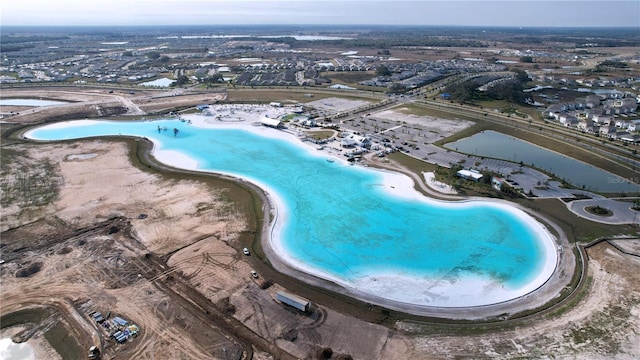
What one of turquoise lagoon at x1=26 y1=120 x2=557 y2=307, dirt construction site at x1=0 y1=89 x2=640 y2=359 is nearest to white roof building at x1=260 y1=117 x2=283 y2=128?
turquoise lagoon at x1=26 y1=120 x2=557 y2=307

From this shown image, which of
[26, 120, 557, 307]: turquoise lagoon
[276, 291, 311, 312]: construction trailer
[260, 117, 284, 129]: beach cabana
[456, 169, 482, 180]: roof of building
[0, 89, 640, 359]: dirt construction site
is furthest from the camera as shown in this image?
[260, 117, 284, 129]: beach cabana

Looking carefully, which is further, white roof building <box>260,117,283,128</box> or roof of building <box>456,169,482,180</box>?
white roof building <box>260,117,283,128</box>

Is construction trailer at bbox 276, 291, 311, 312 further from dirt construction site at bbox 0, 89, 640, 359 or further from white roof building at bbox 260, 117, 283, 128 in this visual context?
white roof building at bbox 260, 117, 283, 128

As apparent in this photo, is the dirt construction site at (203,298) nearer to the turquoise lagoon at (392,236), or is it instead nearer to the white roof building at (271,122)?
the turquoise lagoon at (392,236)

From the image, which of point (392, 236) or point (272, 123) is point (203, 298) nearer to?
point (392, 236)

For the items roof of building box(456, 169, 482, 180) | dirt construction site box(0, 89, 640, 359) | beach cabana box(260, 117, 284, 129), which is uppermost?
beach cabana box(260, 117, 284, 129)

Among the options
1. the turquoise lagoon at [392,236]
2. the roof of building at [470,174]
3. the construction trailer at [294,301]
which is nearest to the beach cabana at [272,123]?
the turquoise lagoon at [392,236]

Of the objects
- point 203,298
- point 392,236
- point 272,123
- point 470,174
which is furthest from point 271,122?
point 203,298

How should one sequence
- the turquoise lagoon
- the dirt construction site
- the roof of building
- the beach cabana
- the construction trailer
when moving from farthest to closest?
the beach cabana → the roof of building → the turquoise lagoon → the construction trailer → the dirt construction site
